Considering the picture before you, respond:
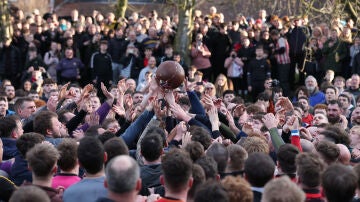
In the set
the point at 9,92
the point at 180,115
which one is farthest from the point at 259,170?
the point at 9,92

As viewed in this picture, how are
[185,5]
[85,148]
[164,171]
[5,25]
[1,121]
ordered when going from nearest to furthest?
1. [164,171]
2. [85,148]
3. [1,121]
4. [185,5]
5. [5,25]

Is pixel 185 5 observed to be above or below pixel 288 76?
above

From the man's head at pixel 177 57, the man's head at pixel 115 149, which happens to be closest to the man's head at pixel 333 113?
the man's head at pixel 115 149

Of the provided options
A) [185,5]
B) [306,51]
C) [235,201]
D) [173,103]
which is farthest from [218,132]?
[185,5]

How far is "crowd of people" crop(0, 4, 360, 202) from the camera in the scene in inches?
259

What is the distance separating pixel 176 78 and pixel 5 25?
14346mm

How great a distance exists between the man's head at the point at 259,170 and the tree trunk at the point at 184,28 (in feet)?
47.8

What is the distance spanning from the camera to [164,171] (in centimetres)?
657

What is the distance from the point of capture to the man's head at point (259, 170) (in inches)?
265

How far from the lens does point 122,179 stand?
20.0 ft

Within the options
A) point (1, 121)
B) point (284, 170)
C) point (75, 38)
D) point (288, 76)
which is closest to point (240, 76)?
point (288, 76)

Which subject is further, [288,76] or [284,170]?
[288,76]

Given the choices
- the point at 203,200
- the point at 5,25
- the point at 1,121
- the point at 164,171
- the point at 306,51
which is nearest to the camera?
the point at 203,200

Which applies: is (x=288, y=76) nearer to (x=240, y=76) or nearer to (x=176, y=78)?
(x=240, y=76)
